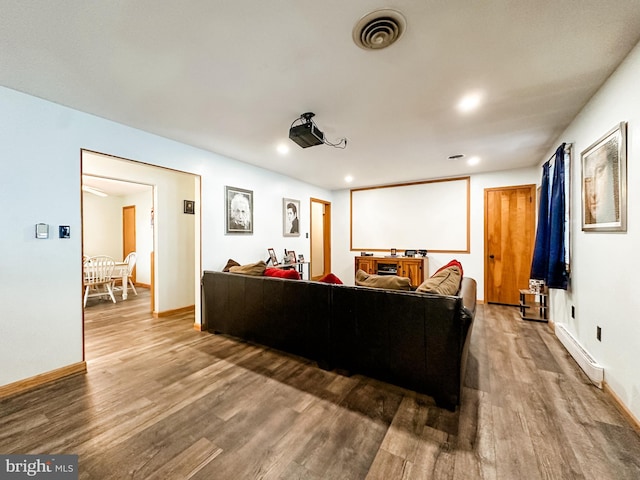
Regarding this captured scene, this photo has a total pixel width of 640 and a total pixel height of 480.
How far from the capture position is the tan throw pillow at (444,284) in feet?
6.72

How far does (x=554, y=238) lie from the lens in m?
2.94

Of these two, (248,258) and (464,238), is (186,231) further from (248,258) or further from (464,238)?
(464,238)

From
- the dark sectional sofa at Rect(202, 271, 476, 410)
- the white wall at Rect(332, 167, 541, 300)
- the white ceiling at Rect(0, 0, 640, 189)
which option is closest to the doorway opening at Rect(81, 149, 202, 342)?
the dark sectional sofa at Rect(202, 271, 476, 410)

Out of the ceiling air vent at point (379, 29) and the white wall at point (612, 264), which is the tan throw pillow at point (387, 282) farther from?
the ceiling air vent at point (379, 29)

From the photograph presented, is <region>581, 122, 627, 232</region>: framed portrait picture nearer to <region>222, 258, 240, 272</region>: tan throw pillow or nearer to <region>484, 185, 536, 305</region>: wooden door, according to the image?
<region>484, 185, 536, 305</region>: wooden door

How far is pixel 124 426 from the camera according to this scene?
1.75 meters

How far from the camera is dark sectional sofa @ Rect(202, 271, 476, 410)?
1896mm

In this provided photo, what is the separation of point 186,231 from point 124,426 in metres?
3.36

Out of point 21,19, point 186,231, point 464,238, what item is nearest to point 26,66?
point 21,19

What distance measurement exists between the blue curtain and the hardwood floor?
0.89 meters

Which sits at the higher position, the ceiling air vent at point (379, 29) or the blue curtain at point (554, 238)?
the ceiling air vent at point (379, 29)

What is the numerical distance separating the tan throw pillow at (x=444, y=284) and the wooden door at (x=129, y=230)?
24.8ft

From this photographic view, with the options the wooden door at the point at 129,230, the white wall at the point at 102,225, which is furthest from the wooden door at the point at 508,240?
the white wall at the point at 102,225

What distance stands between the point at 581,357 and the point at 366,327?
208 cm
